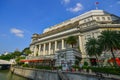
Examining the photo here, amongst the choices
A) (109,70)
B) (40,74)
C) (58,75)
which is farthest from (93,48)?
(40,74)

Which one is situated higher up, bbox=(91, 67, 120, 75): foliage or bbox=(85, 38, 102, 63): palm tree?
bbox=(85, 38, 102, 63): palm tree

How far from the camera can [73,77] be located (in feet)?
111

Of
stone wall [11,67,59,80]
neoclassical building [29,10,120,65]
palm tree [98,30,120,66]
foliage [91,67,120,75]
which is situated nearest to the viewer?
foliage [91,67,120,75]

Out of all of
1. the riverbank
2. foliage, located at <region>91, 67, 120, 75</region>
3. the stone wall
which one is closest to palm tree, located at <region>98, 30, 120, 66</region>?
foliage, located at <region>91, 67, 120, 75</region>

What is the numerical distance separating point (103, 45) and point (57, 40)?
35645 mm

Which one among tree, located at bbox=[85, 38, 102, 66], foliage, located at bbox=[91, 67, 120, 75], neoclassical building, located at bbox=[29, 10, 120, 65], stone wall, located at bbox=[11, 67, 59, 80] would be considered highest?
neoclassical building, located at bbox=[29, 10, 120, 65]

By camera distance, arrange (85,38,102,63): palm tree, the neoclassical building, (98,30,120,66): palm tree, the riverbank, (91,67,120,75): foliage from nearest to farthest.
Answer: the riverbank, (91,67,120,75): foliage, (98,30,120,66): palm tree, (85,38,102,63): palm tree, the neoclassical building

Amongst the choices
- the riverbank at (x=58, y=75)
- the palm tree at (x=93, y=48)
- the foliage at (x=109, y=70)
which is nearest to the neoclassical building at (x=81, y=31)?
the palm tree at (x=93, y=48)

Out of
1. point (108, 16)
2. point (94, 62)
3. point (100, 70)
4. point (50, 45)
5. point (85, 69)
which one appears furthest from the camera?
point (50, 45)

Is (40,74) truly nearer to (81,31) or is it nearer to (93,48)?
(93,48)

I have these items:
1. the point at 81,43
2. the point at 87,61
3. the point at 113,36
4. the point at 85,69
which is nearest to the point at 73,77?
the point at 85,69

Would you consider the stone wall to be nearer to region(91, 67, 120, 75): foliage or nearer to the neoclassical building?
region(91, 67, 120, 75): foliage

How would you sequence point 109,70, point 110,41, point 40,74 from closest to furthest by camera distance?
point 109,70 → point 110,41 → point 40,74

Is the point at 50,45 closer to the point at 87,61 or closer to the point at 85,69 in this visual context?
the point at 87,61
